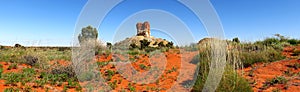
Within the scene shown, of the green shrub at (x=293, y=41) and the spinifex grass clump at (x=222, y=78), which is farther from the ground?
the green shrub at (x=293, y=41)

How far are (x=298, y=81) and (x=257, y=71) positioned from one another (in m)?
2.42

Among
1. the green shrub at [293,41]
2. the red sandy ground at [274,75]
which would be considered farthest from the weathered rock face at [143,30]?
the red sandy ground at [274,75]

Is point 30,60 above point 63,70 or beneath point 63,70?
above

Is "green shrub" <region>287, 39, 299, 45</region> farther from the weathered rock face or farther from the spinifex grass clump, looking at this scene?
the weathered rock face

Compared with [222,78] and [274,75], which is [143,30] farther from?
[222,78]

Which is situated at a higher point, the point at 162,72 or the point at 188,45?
the point at 188,45

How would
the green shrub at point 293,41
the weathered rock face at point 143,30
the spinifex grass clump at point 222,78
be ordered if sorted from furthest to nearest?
the weathered rock face at point 143,30 < the green shrub at point 293,41 < the spinifex grass clump at point 222,78

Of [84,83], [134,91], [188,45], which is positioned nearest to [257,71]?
[134,91]

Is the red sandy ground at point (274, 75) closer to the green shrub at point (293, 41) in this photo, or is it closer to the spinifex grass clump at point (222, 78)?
the spinifex grass clump at point (222, 78)

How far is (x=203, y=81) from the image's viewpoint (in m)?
7.22

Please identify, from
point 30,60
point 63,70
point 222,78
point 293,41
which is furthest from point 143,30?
point 222,78

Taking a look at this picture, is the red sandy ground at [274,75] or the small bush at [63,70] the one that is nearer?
the red sandy ground at [274,75]

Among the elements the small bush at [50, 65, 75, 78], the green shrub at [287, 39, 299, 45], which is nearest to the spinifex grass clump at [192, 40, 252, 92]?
the small bush at [50, 65, 75, 78]

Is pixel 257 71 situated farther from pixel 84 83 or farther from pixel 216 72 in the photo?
pixel 84 83
